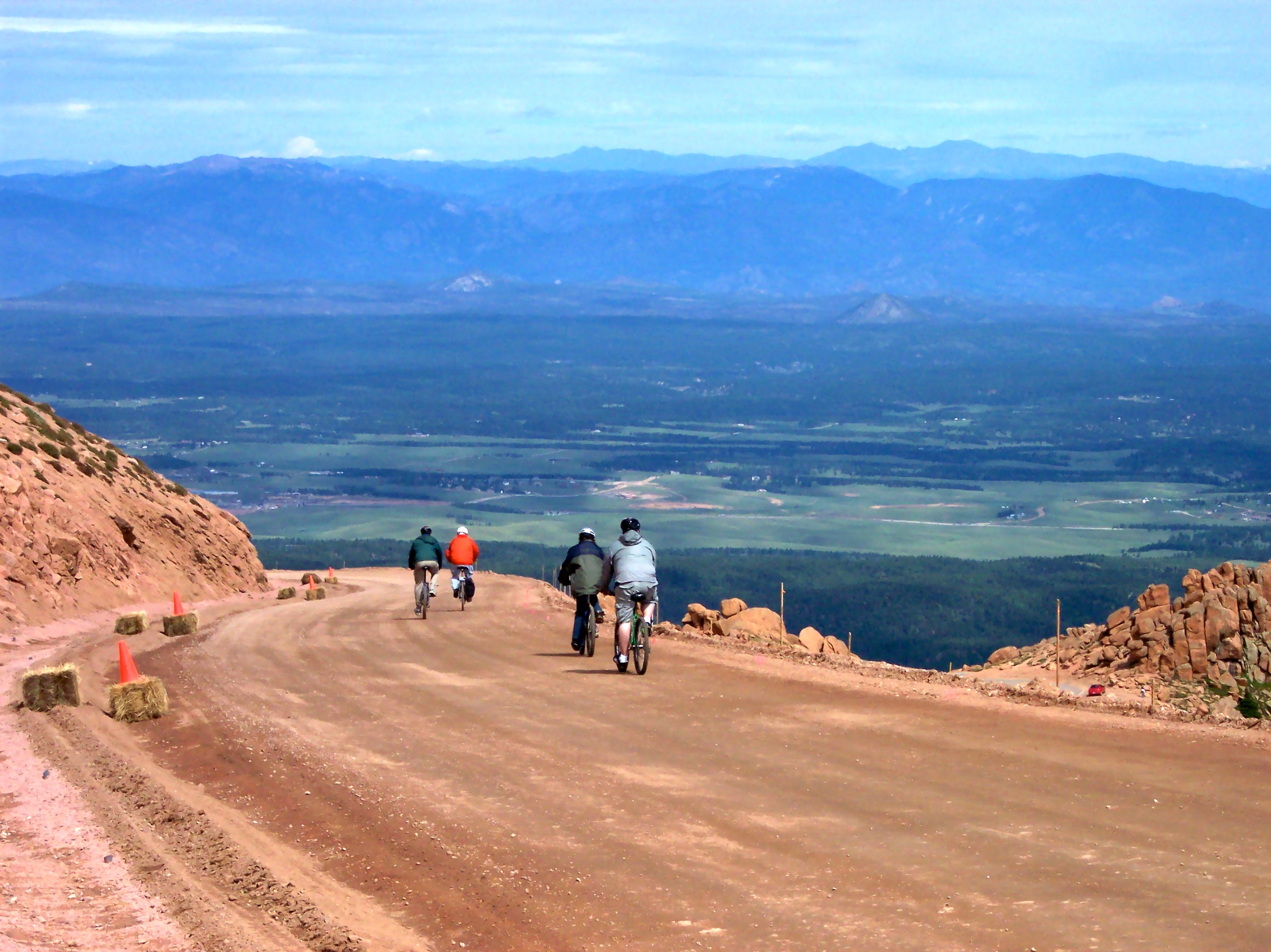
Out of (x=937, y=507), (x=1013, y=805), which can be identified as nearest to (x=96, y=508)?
(x=1013, y=805)

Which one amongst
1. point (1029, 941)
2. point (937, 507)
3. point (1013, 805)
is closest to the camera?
point (1029, 941)

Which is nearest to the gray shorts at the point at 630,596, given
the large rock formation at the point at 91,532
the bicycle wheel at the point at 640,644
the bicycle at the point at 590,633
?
the bicycle wheel at the point at 640,644

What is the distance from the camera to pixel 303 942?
413 inches

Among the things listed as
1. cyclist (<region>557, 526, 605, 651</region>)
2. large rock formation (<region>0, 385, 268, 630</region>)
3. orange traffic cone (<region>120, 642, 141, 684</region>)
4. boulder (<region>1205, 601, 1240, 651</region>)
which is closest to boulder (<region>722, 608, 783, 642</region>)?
cyclist (<region>557, 526, 605, 651</region>)

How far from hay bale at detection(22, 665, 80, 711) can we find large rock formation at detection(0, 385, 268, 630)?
9805mm

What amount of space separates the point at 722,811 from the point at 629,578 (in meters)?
7.74

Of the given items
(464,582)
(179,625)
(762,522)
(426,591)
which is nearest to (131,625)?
(179,625)

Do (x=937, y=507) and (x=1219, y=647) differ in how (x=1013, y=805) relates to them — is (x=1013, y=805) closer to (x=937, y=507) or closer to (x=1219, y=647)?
(x=1219, y=647)

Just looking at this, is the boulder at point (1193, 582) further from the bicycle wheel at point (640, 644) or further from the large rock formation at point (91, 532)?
the large rock formation at point (91, 532)

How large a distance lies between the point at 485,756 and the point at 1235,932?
7.78 metres

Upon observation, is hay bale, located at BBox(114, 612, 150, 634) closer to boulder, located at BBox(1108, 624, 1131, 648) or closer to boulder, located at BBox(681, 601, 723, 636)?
boulder, located at BBox(681, 601, 723, 636)

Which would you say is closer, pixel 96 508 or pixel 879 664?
pixel 879 664

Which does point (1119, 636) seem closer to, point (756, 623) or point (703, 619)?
point (703, 619)

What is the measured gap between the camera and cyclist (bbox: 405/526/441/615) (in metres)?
30.1
